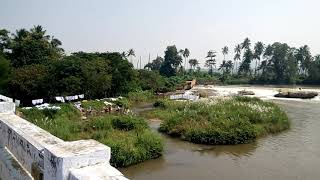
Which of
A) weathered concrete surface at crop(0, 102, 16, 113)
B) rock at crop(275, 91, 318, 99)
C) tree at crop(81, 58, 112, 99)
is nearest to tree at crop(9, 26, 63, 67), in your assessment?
tree at crop(81, 58, 112, 99)

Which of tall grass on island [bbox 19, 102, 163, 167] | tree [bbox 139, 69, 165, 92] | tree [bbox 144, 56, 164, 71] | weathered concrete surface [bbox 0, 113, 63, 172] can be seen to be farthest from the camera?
tree [bbox 144, 56, 164, 71]

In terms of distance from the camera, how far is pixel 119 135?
18.4 metres

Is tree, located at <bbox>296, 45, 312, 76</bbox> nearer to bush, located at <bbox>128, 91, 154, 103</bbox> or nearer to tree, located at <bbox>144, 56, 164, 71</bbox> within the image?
tree, located at <bbox>144, 56, 164, 71</bbox>

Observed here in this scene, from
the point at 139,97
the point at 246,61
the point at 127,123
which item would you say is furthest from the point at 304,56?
the point at 127,123

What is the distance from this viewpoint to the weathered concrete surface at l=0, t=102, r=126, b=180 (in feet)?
12.3

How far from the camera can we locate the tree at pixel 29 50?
1641 inches

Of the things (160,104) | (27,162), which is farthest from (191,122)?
(27,162)

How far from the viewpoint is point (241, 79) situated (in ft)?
285

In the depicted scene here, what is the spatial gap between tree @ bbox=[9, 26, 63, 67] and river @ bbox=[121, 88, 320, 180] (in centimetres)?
2512

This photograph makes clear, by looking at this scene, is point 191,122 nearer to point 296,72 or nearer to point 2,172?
point 2,172

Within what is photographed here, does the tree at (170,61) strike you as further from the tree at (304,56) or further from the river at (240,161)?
the river at (240,161)

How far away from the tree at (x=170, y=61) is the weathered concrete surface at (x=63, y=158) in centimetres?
8320

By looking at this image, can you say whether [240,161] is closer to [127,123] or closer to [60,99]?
[127,123]

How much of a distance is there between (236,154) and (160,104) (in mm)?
19894
